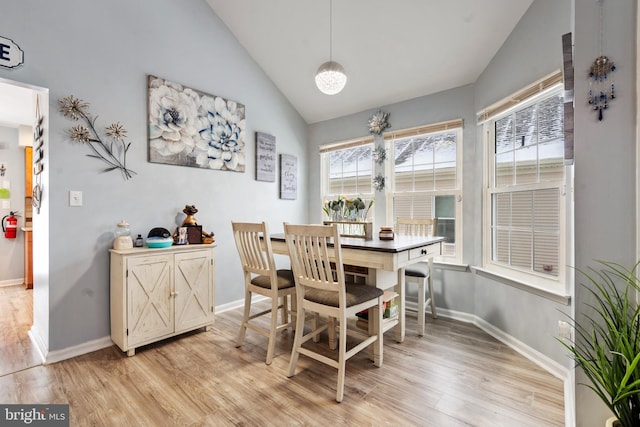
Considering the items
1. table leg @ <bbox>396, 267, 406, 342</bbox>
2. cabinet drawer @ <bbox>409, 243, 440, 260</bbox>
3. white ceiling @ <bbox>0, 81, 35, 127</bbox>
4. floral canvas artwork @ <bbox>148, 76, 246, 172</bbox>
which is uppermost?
white ceiling @ <bbox>0, 81, 35, 127</bbox>

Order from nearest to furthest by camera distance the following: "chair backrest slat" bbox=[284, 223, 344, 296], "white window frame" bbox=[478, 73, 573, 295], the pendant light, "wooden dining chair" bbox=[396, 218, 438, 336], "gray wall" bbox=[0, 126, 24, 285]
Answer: "chair backrest slat" bbox=[284, 223, 344, 296] < "white window frame" bbox=[478, 73, 573, 295] < the pendant light < "wooden dining chair" bbox=[396, 218, 438, 336] < "gray wall" bbox=[0, 126, 24, 285]

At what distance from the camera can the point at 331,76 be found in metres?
2.42

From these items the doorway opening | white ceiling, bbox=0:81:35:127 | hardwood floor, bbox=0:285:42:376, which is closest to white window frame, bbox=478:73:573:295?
the doorway opening

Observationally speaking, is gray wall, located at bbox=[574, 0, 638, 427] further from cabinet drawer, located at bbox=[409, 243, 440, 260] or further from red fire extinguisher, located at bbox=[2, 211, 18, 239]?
red fire extinguisher, located at bbox=[2, 211, 18, 239]

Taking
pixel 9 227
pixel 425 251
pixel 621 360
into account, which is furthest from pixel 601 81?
pixel 9 227

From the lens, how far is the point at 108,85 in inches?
96.3

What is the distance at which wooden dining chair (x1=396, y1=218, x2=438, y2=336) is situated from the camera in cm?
264

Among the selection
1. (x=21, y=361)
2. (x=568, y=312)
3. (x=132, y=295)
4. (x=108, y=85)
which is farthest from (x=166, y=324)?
(x=568, y=312)

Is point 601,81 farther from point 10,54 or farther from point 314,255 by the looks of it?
point 10,54

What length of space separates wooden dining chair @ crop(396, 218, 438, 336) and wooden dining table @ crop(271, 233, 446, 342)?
0.22m

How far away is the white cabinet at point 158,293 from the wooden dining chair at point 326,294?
1.12 metres

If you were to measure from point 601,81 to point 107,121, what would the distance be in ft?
10.4

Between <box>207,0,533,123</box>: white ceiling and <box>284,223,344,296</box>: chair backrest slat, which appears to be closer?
<box>284,223,344,296</box>: chair backrest slat
